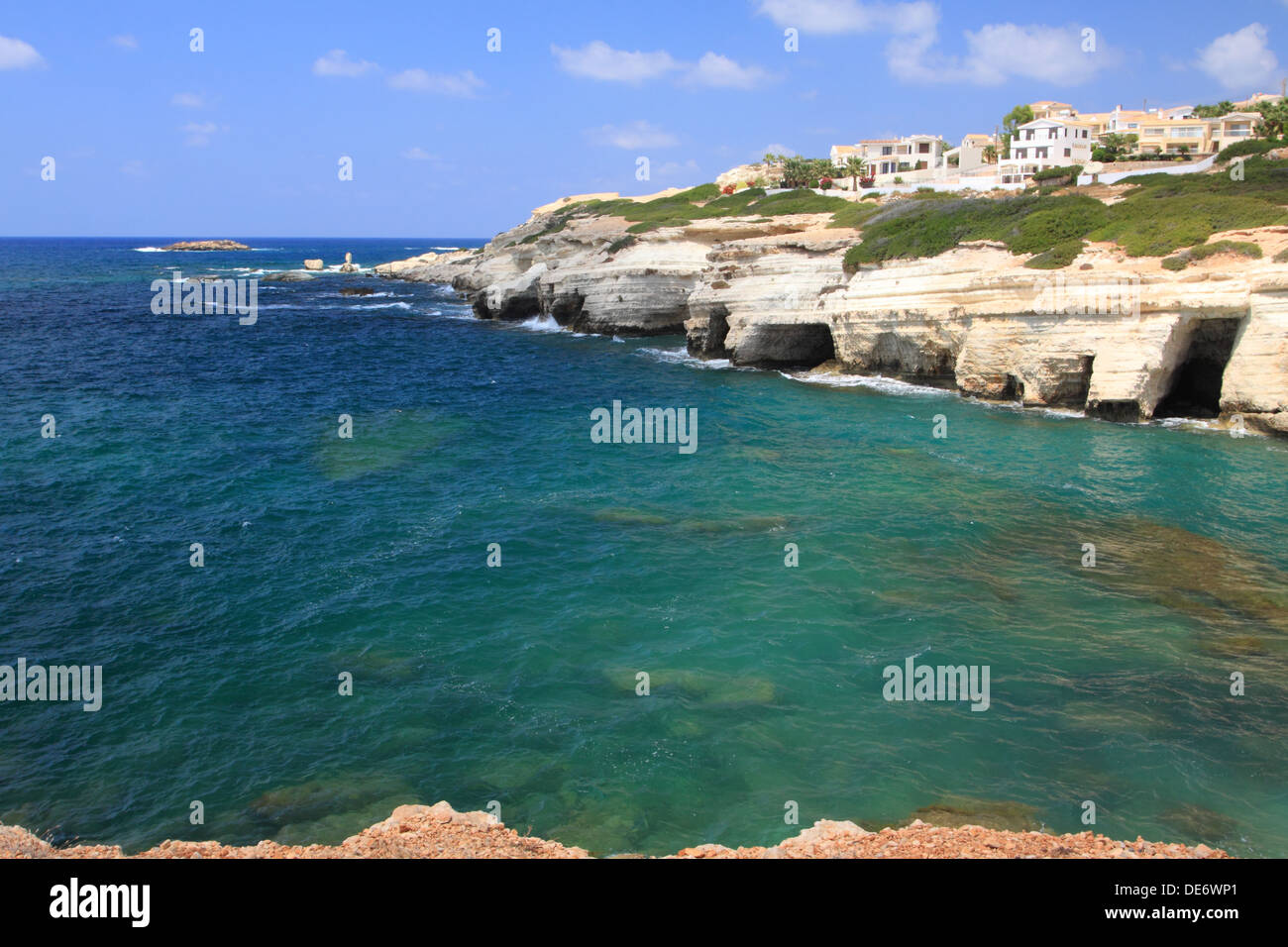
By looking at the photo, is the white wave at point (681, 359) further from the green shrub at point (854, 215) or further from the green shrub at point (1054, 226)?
the green shrub at point (1054, 226)

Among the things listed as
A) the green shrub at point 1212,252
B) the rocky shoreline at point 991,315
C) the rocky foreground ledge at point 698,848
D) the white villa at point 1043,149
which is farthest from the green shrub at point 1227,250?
the white villa at point 1043,149

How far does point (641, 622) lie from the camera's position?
1686cm

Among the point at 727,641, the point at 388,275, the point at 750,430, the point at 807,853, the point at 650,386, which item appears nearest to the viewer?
the point at 807,853

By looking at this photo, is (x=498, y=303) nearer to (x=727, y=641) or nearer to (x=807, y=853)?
(x=727, y=641)

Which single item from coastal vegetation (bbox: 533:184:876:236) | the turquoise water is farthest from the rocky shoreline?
coastal vegetation (bbox: 533:184:876:236)

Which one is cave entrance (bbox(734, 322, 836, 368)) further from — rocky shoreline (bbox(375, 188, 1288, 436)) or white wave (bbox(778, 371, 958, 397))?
white wave (bbox(778, 371, 958, 397))

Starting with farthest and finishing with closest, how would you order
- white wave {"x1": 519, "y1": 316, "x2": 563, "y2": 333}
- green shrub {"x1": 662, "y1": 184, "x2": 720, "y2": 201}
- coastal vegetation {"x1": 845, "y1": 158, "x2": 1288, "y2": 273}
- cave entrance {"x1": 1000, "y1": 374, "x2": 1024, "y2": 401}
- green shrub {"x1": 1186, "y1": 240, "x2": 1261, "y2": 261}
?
green shrub {"x1": 662, "y1": 184, "x2": 720, "y2": 201}, white wave {"x1": 519, "y1": 316, "x2": 563, "y2": 333}, cave entrance {"x1": 1000, "y1": 374, "x2": 1024, "y2": 401}, coastal vegetation {"x1": 845, "y1": 158, "x2": 1288, "y2": 273}, green shrub {"x1": 1186, "y1": 240, "x2": 1261, "y2": 261}

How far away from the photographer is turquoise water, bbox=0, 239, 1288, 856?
466 inches

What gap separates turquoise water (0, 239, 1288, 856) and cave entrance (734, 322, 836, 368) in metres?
11.4

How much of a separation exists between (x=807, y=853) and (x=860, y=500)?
16.2m

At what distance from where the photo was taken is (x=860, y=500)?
2358 centimetres

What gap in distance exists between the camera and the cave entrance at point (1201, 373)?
3052 cm

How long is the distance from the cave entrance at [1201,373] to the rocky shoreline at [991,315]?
3.0 inches
